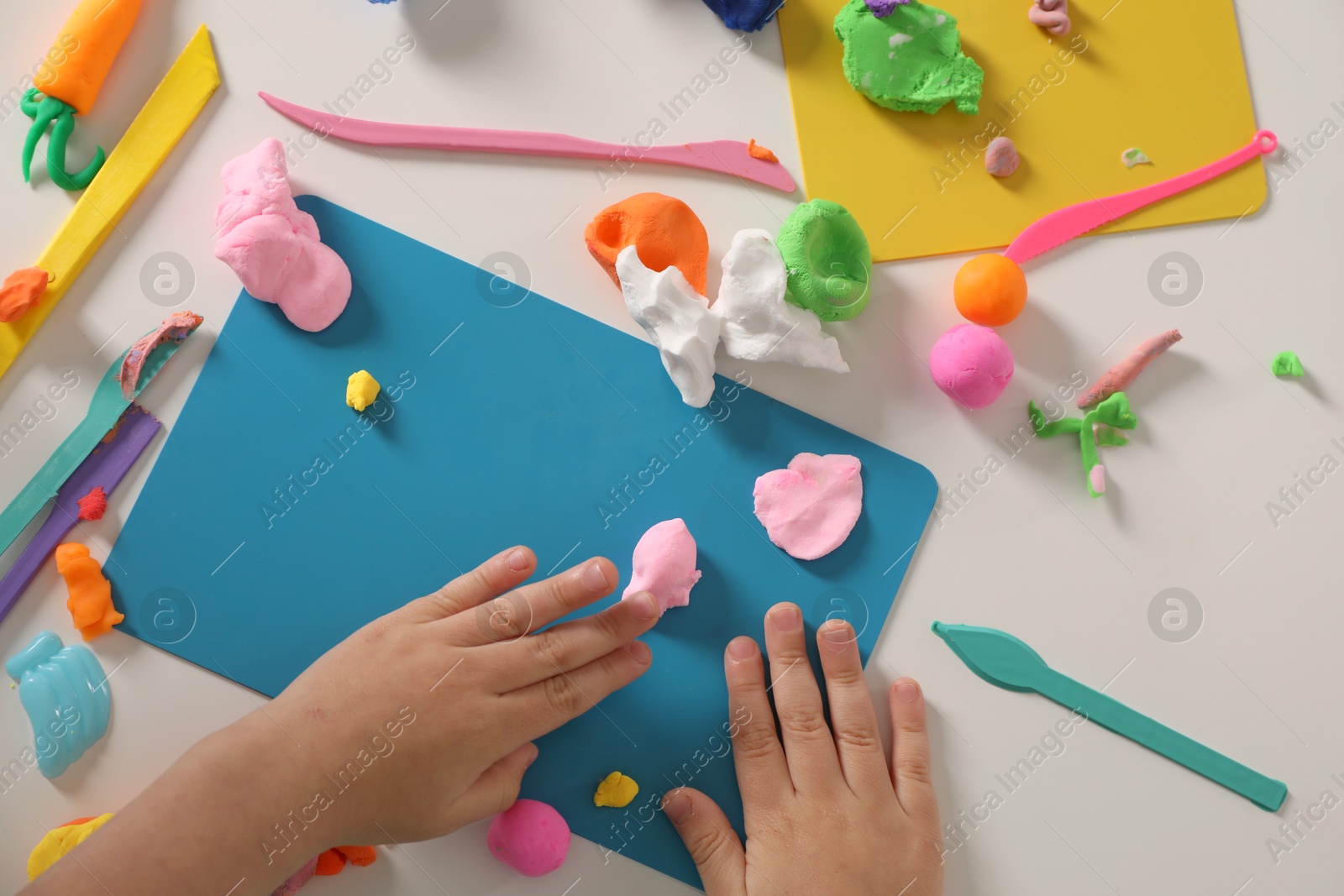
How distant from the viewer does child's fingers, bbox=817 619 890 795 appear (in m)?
1.21

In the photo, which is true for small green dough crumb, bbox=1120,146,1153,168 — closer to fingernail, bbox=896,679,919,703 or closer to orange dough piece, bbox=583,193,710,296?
orange dough piece, bbox=583,193,710,296

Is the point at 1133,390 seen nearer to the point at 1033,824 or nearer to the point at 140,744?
the point at 1033,824

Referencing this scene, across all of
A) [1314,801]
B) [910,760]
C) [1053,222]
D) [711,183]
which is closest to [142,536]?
[711,183]

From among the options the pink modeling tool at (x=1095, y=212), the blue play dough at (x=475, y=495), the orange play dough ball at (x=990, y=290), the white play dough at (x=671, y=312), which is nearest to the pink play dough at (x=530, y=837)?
the blue play dough at (x=475, y=495)

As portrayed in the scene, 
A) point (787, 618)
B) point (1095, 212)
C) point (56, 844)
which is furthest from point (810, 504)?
point (56, 844)

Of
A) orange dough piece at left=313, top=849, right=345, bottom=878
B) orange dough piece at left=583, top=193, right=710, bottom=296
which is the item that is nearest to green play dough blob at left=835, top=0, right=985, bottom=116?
orange dough piece at left=583, top=193, right=710, bottom=296

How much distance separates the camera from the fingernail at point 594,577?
110 centimetres

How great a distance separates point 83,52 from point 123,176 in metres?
0.16

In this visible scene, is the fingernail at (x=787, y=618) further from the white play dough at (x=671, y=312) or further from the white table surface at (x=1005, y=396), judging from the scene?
the white play dough at (x=671, y=312)

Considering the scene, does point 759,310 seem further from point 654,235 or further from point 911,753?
point 911,753

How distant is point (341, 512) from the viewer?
122cm

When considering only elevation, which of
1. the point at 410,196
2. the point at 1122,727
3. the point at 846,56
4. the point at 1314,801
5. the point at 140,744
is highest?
the point at 846,56

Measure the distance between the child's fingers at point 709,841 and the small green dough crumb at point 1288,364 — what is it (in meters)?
1.03

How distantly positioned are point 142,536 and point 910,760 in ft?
3.58
